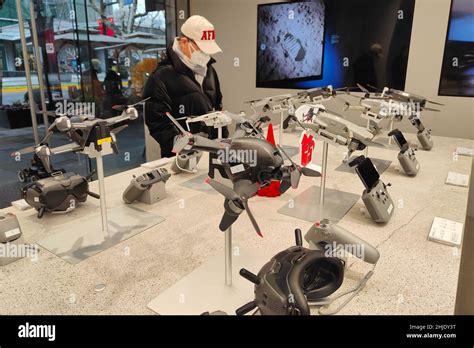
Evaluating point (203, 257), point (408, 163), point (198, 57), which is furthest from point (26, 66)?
point (408, 163)

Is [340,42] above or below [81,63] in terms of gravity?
above

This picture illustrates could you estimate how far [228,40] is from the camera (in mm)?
4000

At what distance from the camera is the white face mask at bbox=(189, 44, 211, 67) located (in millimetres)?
1990

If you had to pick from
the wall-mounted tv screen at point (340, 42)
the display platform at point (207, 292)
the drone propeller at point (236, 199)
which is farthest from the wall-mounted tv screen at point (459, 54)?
the drone propeller at point (236, 199)

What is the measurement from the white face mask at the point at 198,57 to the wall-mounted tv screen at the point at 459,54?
206 cm

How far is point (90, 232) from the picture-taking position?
124 cm

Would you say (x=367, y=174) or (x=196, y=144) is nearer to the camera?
(x=196, y=144)

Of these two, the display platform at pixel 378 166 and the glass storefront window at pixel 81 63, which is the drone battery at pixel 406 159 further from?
the glass storefront window at pixel 81 63

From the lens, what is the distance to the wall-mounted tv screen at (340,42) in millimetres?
3061

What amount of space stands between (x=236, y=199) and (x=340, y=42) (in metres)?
3.09

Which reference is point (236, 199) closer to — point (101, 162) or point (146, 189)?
point (101, 162)

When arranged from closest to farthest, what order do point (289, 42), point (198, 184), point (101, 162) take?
point (101, 162) → point (198, 184) → point (289, 42)

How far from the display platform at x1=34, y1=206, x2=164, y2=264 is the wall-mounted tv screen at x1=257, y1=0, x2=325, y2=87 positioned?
9.07 ft
